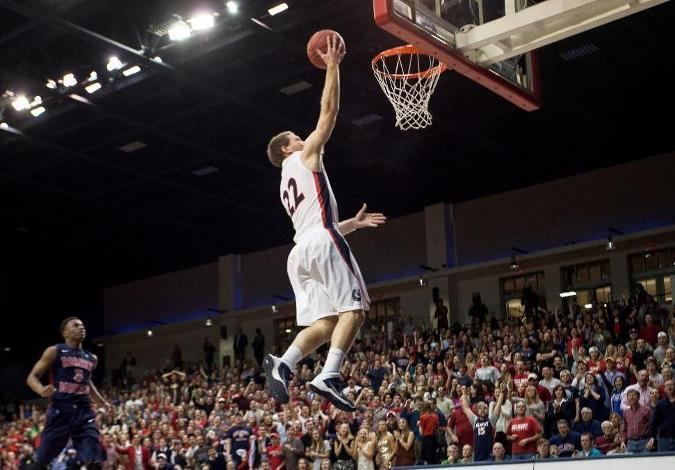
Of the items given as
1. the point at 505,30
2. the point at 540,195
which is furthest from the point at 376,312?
the point at 505,30

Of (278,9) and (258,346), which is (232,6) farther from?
(258,346)

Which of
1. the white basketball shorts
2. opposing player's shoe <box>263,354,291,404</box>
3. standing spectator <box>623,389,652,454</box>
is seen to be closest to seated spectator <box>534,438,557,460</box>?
standing spectator <box>623,389,652,454</box>

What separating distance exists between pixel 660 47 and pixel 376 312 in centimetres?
1534

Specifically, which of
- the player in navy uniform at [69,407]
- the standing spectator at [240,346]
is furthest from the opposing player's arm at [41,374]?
the standing spectator at [240,346]

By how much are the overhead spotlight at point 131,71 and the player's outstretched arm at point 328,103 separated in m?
16.1

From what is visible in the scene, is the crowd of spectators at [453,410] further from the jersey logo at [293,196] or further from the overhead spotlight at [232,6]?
the overhead spotlight at [232,6]

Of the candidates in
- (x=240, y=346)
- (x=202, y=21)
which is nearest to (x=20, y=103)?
(x=202, y=21)

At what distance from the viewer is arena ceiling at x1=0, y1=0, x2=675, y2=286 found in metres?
20.8

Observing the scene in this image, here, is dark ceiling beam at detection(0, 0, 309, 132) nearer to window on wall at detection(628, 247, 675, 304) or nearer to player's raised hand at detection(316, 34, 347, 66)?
window on wall at detection(628, 247, 675, 304)

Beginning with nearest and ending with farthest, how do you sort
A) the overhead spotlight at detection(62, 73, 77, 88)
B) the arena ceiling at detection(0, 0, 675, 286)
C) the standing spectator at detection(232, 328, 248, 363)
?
the arena ceiling at detection(0, 0, 675, 286), the overhead spotlight at detection(62, 73, 77, 88), the standing spectator at detection(232, 328, 248, 363)

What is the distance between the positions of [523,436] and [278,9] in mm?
9979

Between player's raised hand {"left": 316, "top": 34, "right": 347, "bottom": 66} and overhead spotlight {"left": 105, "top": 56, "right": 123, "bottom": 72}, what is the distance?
15.8m

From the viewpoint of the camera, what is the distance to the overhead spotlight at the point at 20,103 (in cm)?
2377

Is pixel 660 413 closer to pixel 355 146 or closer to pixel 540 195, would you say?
pixel 355 146
